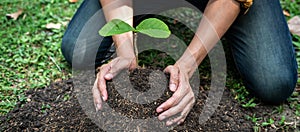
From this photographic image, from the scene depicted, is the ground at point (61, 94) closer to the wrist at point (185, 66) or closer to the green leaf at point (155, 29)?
the wrist at point (185, 66)

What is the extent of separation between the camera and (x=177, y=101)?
1453mm

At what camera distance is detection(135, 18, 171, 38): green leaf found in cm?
128

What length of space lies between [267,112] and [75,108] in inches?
35.2

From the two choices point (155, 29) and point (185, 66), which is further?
point (185, 66)

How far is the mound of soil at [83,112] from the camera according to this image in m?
1.46

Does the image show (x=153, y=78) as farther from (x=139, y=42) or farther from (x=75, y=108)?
(x=139, y=42)

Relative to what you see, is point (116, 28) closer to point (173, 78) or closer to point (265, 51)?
point (173, 78)

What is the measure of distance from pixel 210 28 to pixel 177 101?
412mm

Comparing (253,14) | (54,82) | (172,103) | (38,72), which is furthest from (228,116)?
(38,72)

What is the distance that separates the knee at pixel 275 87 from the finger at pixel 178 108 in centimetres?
49

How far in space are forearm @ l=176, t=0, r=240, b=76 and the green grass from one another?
711 millimetres

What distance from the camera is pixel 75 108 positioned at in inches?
65.0

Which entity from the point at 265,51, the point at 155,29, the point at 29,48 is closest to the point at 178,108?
the point at 155,29

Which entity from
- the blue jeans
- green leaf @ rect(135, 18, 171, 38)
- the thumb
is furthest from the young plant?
the blue jeans
